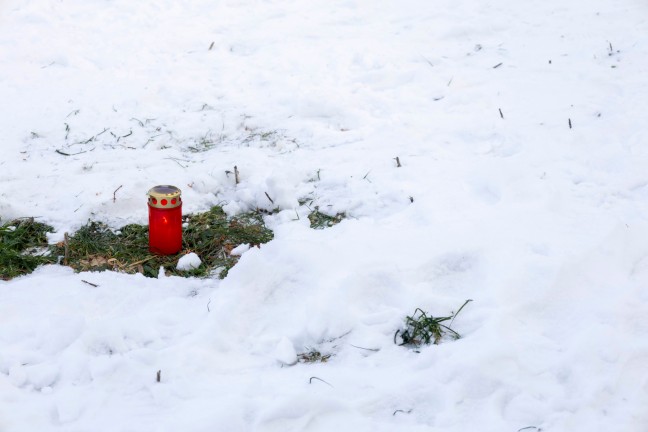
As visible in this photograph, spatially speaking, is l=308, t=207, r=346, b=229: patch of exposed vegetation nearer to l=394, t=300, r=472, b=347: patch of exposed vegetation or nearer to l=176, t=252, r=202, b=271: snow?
l=176, t=252, r=202, b=271: snow

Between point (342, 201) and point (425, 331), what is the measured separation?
132 cm

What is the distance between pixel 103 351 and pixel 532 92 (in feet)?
12.2

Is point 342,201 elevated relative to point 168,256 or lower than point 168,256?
elevated

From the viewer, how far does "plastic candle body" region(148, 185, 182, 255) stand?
137 inches

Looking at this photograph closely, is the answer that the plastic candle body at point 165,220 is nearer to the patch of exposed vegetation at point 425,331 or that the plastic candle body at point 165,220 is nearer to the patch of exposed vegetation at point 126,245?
the patch of exposed vegetation at point 126,245

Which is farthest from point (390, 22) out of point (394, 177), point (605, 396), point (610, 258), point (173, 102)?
point (605, 396)

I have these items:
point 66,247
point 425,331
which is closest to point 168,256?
point 66,247

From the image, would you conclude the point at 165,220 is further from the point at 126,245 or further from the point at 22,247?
the point at 22,247

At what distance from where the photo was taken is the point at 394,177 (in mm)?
4102

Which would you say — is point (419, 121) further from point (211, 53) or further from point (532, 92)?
point (211, 53)

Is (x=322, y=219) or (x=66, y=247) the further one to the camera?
(x=322, y=219)

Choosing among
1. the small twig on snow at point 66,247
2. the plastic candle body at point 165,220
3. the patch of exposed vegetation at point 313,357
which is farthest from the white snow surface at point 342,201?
the plastic candle body at point 165,220

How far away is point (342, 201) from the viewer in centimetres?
395

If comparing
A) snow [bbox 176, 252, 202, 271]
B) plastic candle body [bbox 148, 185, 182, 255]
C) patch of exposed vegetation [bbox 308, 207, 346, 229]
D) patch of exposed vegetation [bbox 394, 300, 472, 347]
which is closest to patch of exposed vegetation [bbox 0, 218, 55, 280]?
plastic candle body [bbox 148, 185, 182, 255]
